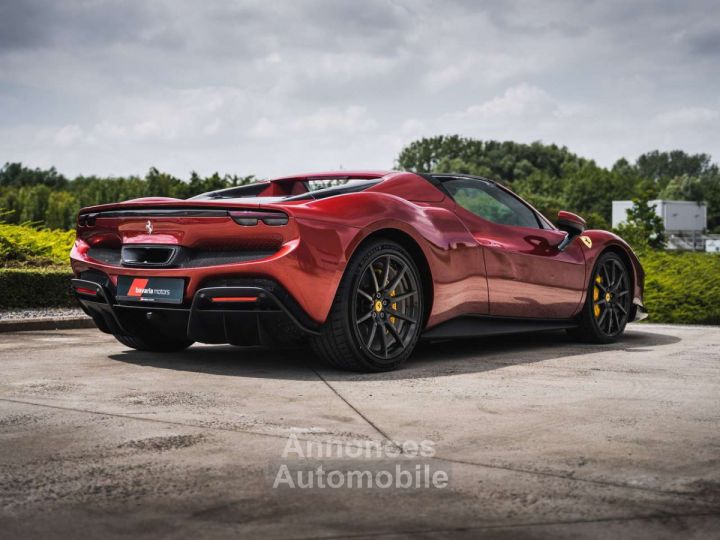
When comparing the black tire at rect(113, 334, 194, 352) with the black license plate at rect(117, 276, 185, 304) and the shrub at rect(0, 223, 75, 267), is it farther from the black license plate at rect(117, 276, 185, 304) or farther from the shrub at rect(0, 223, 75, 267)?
the shrub at rect(0, 223, 75, 267)

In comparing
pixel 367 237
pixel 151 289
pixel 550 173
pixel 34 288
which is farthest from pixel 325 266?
Result: pixel 550 173

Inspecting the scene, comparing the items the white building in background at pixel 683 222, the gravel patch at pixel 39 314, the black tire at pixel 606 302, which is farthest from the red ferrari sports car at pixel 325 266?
the white building in background at pixel 683 222

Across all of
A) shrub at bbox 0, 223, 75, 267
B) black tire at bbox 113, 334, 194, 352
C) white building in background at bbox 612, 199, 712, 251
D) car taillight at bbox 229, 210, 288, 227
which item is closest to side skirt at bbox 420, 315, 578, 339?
car taillight at bbox 229, 210, 288, 227

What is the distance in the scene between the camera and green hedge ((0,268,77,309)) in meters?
10.3

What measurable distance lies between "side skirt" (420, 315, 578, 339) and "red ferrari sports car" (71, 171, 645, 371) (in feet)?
0.03

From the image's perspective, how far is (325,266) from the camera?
5320 millimetres

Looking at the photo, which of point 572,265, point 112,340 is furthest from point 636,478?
point 112,340

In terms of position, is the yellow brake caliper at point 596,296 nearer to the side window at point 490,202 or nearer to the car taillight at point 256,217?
the side window at point 490,202

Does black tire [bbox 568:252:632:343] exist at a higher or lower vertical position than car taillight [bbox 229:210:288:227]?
lower

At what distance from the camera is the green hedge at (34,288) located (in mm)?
10258

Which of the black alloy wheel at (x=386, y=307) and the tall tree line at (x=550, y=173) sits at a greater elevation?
the tall tree line at (x=550, y=173)

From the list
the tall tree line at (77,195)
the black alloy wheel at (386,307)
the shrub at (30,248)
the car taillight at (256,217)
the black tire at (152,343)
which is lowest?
the black tire at (152,343)

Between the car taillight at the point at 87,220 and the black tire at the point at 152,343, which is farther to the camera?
the black tire at the point at 152,343

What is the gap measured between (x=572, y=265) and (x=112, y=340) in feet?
12.6
